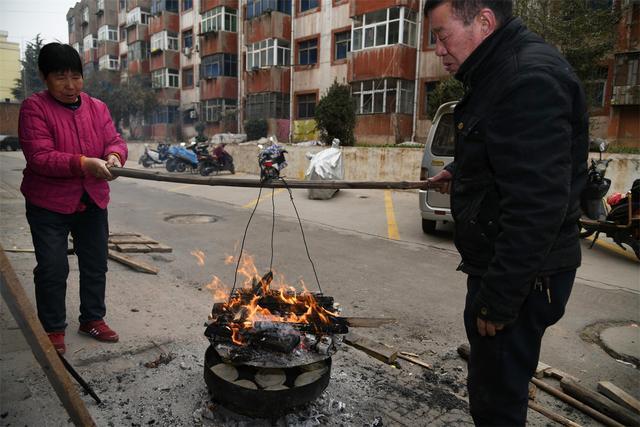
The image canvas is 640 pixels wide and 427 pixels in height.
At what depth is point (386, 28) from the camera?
21016mm

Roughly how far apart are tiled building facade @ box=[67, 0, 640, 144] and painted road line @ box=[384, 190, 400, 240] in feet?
16.4

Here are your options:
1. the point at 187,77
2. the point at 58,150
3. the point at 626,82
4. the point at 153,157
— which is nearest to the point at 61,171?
the point at 58,150

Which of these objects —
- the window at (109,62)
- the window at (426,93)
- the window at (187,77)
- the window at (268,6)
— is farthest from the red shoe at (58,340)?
the window at (109,62)

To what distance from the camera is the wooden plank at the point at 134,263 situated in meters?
5.34

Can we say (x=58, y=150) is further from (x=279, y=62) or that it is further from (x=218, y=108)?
(x=218, y=108)

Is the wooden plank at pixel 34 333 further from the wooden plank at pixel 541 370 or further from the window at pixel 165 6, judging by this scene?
the window at pixel 165 6

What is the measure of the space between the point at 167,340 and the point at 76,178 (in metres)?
1.43

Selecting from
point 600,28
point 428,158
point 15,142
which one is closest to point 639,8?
point 600,28

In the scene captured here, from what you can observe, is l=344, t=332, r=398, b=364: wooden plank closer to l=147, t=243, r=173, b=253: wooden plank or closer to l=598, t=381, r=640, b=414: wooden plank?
l=598, t=381, r=640, b=414: wooden plank

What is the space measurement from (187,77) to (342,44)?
1932 cm

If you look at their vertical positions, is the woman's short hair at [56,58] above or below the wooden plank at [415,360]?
above

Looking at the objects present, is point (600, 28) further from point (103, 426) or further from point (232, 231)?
point (103, 426)

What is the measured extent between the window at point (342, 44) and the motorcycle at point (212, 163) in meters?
9.56

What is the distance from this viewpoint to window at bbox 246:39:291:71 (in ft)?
89.5
